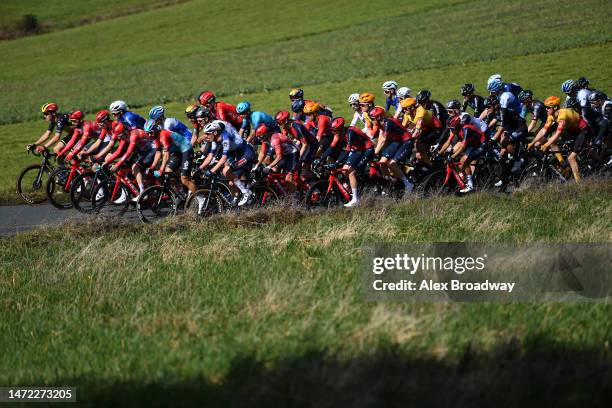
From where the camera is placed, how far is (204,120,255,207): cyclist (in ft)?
47.0

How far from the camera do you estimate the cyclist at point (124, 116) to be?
16422 mm

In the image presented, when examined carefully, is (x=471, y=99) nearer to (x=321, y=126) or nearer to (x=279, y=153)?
(x=321, y=126)

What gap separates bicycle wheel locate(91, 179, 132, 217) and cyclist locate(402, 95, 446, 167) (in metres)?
5.69

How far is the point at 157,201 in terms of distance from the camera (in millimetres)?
14789

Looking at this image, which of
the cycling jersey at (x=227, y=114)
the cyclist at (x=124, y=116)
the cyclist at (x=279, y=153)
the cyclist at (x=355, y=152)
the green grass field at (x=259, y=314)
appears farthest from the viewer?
the cycling jersey at (x=227, y=114)

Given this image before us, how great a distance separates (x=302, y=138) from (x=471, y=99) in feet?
15.3

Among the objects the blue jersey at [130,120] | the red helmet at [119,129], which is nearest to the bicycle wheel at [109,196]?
the red helmet at [119,129]

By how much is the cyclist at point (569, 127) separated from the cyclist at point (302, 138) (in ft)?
15.7

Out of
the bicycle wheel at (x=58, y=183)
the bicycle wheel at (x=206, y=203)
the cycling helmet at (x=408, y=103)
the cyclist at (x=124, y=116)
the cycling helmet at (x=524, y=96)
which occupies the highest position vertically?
the cyclist at (x=124, y=116)

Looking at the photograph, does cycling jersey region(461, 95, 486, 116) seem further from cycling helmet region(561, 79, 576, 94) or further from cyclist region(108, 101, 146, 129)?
cyclist region(108, 101, 146, 129)

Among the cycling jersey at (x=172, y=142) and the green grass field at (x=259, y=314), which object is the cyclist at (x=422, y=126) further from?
the cycling jersey at (x=172, y=142)

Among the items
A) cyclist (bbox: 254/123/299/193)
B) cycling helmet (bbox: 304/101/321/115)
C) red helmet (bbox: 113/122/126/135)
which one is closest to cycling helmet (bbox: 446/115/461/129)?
cycling helmet (bbox: 304/101/321/115)

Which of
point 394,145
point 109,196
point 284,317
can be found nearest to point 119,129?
point 109,196

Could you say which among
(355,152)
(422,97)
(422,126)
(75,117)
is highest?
(75,117)
